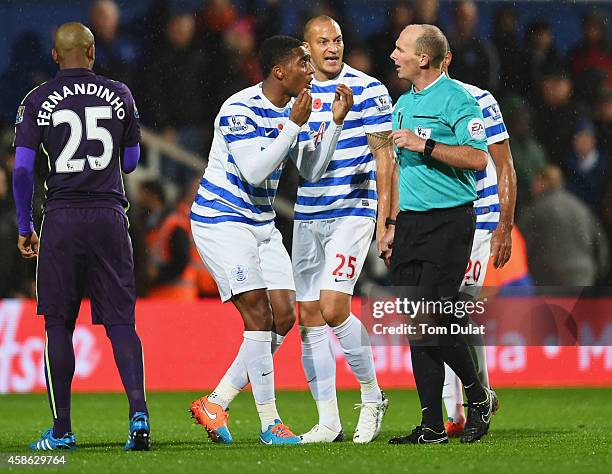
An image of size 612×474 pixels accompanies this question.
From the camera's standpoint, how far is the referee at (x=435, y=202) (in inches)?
242

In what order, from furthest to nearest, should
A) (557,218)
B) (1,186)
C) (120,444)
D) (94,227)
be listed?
(557,218) < (1,186) < (120,444) < (94,227)

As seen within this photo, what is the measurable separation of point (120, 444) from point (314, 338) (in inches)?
44.5

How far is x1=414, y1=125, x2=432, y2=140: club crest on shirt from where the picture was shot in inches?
244

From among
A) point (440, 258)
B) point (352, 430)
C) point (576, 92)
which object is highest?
point (576, 92)

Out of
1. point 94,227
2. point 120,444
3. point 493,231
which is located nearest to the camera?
point 94,227

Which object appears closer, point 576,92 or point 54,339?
point 54,339

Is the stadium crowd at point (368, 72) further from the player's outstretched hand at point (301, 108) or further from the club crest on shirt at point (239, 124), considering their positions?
the player's outstretched hand at point (301, 108)

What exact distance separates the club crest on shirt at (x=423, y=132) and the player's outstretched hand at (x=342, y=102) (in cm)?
37

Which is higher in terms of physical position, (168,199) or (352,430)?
(168,199)

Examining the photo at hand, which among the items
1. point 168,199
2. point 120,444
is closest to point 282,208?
point 168,199

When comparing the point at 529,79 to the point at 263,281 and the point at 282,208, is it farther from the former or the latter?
the point at 263,281

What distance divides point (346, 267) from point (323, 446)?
0.96m

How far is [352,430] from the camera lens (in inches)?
294

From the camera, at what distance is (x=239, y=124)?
21.1 ft
